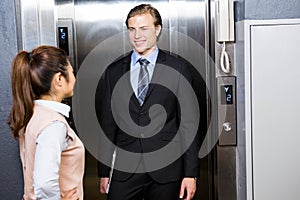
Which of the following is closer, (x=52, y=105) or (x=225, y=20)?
(x=52, y=105)

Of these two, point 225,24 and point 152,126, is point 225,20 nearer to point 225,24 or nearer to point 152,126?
point 225,24

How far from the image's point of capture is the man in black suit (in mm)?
2205

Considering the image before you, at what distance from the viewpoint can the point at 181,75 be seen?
87.7 inches

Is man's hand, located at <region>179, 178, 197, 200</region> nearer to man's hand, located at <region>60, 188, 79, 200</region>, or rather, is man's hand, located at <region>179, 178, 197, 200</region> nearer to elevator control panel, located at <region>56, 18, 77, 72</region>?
man's hand, located at <region>60, 188, 79, 200</region>

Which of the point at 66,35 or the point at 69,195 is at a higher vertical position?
the point at 66,35

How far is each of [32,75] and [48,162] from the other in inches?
13.1

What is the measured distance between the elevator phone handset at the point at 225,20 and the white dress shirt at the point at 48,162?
1112mm

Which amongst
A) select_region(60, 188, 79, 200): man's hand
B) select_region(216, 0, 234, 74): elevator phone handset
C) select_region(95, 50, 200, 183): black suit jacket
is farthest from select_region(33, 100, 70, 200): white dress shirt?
select_region(216, 0, 234, 74): elevator phone handset

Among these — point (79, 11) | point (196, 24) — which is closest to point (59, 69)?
point (79, 11)

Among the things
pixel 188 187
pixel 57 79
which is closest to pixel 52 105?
pixel 57 79

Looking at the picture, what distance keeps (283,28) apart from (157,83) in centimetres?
71

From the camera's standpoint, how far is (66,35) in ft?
8.33

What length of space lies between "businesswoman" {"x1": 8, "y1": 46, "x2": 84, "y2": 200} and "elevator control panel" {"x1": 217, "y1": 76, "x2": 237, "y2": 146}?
0.94 meters

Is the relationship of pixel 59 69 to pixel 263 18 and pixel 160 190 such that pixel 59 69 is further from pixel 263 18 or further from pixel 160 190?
pixel 263 18
